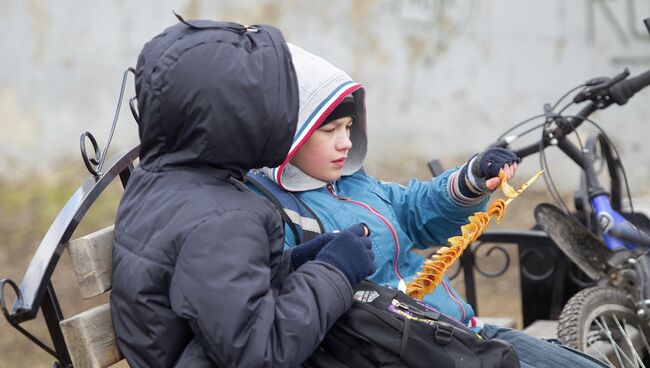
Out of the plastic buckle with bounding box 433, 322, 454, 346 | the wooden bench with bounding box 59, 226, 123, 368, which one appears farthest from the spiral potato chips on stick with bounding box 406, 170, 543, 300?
the wooden bench with bounding box 59, 226, 123, 368

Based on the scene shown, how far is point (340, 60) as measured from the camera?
25.0 feet

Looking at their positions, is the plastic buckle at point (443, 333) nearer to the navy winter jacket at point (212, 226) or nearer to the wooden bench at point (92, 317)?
the navy winter jacket at point (212, 226)

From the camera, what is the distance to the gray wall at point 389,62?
745 cm

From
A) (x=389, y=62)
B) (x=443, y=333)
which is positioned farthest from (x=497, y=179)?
(x=389, y=62)

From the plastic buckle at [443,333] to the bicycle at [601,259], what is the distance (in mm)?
1217

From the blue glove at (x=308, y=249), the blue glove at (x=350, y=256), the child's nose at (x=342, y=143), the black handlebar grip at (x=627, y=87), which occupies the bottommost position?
the blue glove at (x=308, y=249)

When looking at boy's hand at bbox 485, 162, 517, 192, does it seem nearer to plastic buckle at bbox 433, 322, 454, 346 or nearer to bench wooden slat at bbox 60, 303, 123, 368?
plastic buckle at bbox 433, 322, 454, 346

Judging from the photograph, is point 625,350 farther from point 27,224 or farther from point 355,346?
point 27,224

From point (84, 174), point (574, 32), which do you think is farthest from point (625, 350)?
point (84, 174)

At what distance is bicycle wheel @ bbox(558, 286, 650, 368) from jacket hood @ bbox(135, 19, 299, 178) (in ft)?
5.01

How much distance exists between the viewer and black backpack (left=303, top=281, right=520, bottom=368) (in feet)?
6.61

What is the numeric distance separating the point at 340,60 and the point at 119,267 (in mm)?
5727

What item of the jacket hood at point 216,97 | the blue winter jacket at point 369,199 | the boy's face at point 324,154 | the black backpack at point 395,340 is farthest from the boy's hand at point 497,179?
the jacket hood at point 216,97

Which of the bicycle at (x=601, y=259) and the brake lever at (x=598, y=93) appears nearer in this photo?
the bicycle at (x=601, y=259)
